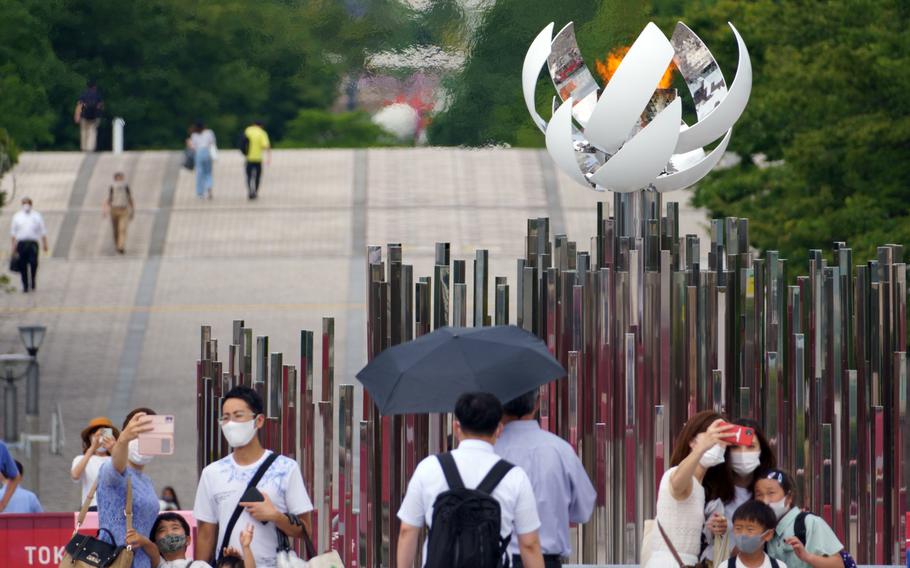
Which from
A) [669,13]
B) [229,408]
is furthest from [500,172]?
[229,408]

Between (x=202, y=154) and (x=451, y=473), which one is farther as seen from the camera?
(x=202, y=154)

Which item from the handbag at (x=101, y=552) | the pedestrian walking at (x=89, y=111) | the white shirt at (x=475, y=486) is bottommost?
the handbag at (x=101, y=552)

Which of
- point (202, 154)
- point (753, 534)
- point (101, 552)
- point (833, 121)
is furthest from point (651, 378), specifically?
point (202, 154)

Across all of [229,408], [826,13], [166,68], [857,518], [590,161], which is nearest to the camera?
[229,408]

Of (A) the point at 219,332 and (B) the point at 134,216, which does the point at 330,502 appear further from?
(B) the point at 134,216

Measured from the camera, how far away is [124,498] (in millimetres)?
7656

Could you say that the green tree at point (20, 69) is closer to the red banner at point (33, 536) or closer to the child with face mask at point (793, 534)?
the red banner at point (33, 536)

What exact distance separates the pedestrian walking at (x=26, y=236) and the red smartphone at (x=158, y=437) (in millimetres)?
17022

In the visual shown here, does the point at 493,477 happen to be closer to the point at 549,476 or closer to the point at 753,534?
the point at 549,476

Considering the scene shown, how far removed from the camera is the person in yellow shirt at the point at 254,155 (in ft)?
94.3

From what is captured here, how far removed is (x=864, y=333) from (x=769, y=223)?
34.2 feet

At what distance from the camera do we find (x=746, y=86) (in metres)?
9.61

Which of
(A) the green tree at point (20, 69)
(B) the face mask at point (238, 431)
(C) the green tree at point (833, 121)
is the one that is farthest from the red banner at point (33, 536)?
(A) the green tree at point (20, 69)

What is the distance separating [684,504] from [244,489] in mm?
1497
